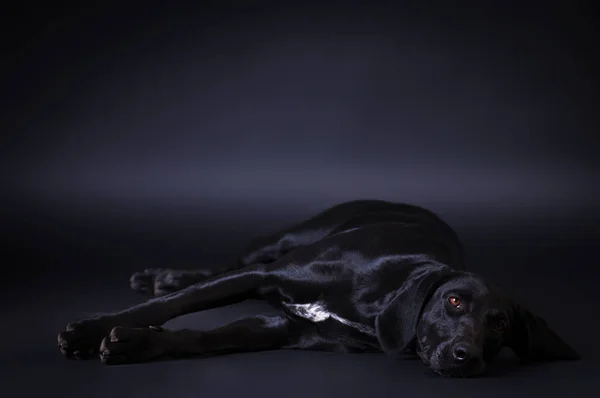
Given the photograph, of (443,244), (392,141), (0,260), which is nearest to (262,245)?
(443,244)

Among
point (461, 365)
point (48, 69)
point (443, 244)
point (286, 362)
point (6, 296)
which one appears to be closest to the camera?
point (461, 365)

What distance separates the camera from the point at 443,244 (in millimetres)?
4676

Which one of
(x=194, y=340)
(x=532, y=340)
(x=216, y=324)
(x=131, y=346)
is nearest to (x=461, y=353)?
(x=532, y=340)

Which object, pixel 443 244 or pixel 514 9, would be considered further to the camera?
pixel 514 9

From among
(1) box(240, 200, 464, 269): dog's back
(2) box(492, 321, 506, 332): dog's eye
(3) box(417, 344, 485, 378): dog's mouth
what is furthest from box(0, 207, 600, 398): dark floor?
(1) box(240, 200, 464, 269): dog's back

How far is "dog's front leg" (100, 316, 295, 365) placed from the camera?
12.5ft

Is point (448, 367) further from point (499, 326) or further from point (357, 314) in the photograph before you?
point (357, 314)

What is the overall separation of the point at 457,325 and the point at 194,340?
1.07m

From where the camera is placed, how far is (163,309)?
4.18 metres

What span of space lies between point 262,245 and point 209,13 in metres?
3.61

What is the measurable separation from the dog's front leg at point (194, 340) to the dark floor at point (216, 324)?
54 mm

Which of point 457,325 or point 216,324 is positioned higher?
point 457,325

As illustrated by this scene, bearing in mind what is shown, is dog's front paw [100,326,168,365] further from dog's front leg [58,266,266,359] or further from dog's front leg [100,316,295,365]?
dog's front leg [58,266,266,359]

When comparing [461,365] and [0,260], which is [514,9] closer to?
[0,260]
